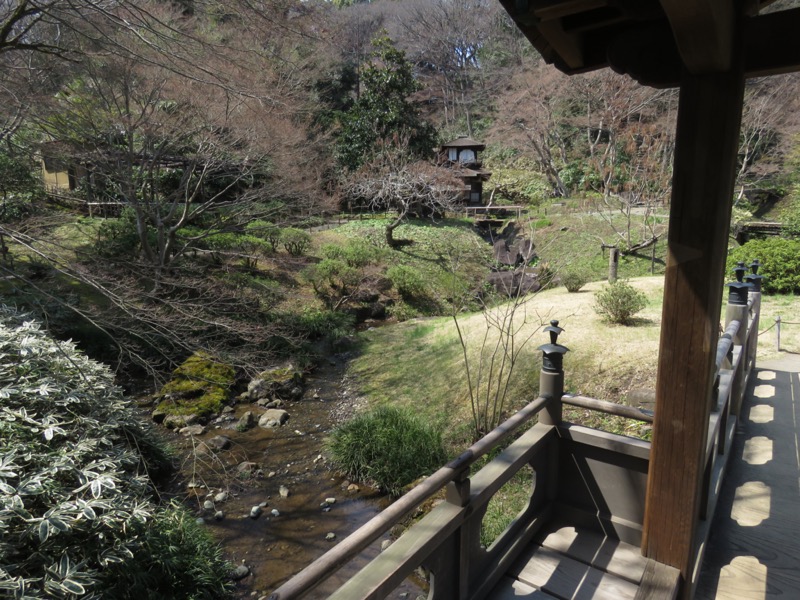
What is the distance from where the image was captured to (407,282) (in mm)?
12492

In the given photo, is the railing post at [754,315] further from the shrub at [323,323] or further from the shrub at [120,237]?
the shrub at [120,237]

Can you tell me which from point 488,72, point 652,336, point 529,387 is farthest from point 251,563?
point 488,72

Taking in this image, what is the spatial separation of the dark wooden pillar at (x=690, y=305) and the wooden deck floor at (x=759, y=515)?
1.44ft

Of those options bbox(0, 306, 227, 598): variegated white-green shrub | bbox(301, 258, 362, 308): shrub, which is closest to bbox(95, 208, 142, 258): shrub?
bbox(301, 258, 362, 308): shrub

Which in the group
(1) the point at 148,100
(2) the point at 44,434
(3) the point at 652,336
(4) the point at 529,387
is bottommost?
(4) the point at 529,387

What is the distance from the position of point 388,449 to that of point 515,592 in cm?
296

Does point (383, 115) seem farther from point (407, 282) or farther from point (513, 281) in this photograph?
point (513, 281)

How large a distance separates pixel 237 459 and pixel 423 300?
7.70 m

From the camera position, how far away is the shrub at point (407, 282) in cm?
1251

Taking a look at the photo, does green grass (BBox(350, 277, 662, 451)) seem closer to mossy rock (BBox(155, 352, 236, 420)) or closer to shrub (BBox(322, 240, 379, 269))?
mossy rock (BBox(155, 352, 236, 420))

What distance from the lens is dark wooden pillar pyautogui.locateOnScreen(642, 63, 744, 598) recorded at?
1715mm

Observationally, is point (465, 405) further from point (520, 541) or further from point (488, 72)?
point (488, 72)

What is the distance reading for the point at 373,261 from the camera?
13.3 m

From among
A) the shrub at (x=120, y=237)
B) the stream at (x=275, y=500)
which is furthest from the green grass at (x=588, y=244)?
the shrub at (x=120, y=237)
